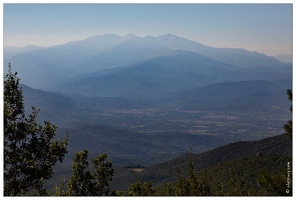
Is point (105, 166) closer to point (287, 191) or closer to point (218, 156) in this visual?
point (287, 191)

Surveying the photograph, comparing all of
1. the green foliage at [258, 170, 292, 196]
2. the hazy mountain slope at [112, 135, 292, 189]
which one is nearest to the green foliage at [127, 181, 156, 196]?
the green foliage at [258, 170, 292, 196]

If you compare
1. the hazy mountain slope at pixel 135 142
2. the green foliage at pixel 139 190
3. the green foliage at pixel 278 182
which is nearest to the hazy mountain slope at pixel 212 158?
the green foliage at pixel 139 190

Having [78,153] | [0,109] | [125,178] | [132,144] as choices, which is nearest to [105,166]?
[78,153]

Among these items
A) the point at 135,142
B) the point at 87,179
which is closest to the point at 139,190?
the point at 87,179

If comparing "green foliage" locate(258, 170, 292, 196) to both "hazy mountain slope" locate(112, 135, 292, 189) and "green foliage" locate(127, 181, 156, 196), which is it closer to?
"green foliage" locate(127, 181, 156, 196)

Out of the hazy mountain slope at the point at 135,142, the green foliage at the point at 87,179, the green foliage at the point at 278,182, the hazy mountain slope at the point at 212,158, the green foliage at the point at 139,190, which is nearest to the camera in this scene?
the green foliage at the point at 278,182

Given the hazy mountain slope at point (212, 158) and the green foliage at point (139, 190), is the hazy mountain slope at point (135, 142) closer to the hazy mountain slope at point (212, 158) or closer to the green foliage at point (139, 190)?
the hazy mountain slope at point (212, 158)
